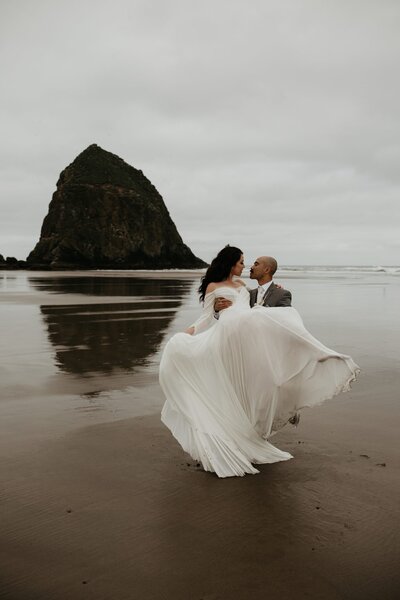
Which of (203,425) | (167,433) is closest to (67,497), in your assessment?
(203,425)

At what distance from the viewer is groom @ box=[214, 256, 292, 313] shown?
5.60 meters

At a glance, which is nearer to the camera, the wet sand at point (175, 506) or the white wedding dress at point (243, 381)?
the wet sand at point (175, 506)

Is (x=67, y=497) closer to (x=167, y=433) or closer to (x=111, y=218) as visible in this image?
(x=167, y=433)

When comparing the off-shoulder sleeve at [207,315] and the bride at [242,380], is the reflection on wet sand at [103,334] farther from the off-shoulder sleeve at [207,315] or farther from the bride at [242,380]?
the bride at [242,380]

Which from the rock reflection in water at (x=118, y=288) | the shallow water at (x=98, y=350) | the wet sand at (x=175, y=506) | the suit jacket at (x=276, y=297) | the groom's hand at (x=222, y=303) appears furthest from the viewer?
the rock reflection in water at (x=118, y=288)

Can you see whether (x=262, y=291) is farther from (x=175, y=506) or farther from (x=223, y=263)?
(x=175, y=506)

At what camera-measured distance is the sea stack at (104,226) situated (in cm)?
10188

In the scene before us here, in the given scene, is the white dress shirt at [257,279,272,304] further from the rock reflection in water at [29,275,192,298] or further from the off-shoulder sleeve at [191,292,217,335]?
the rock reflection in water at [29,275,192,298]

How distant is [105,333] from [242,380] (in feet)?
30.4

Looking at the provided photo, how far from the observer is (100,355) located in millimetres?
10930

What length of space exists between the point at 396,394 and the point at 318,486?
377 centimetres

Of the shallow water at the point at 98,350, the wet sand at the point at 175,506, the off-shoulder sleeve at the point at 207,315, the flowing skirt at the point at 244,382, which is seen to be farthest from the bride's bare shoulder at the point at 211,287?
the shallow water at the point at 98,350

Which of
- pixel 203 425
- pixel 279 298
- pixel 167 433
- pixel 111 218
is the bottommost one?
pixel 167 433

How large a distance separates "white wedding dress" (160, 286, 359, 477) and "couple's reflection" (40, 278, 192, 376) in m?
4.29
